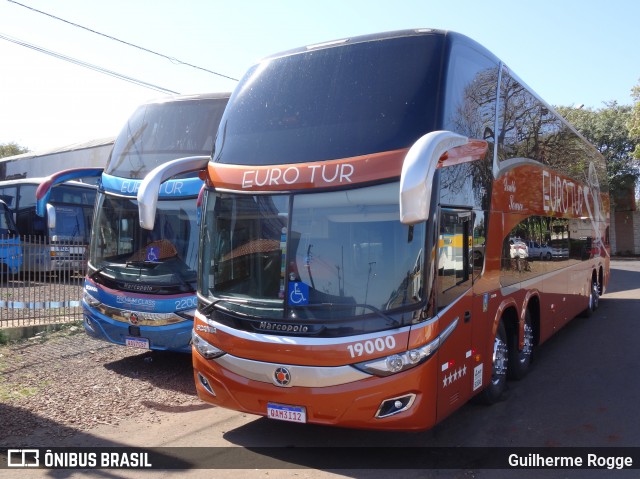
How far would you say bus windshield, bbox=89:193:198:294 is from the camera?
7527 millimetres

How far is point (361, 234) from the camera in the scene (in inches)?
190

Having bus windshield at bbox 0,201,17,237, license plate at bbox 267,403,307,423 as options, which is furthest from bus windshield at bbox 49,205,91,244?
license plate at bbox 267,403,307,423

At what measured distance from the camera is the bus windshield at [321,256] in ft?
15.5

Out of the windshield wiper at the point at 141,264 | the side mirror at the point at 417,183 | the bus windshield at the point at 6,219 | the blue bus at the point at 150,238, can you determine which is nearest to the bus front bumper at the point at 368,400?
the side mirror at the point at 417,183

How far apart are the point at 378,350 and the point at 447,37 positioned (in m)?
2.95

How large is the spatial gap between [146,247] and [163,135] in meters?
1.73

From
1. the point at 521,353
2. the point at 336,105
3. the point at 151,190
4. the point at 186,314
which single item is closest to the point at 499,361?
the point at 521,353

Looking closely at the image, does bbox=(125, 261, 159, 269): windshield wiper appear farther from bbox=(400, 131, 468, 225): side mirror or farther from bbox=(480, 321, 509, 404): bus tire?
bbox=(400, 131, 468, 225): side mirror

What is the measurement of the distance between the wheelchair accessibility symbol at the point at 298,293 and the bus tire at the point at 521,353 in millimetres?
3437

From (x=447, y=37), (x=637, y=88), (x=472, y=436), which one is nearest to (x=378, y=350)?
(x=472, y=436)

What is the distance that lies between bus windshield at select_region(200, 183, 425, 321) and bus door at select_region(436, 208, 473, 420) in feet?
1.29

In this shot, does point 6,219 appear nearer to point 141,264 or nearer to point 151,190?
point 141,264

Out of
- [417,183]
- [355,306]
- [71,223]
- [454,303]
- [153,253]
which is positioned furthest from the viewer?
[71,223]

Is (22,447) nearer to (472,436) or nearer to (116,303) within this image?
(116,303)
